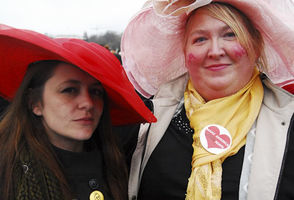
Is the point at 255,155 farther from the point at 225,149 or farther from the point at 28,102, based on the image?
the point at 28,102

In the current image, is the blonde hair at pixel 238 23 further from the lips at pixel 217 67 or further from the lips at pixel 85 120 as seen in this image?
the lips at pixel 85 120

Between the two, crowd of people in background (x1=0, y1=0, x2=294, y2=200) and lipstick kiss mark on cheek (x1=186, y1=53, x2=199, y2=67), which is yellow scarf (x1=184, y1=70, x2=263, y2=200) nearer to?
crowd of people in background (x1=0, y1=0, x2=294, y2=200)

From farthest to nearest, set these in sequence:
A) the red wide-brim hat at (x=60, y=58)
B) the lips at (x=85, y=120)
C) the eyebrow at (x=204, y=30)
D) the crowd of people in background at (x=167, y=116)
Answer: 1. the eyebrow at (x=204, y=30)
2. the lips at (x=85, y=120)
3. the crowd of people in background at (x=167, y=116)
4. the red wide-brim hat at (x=60, y=58)

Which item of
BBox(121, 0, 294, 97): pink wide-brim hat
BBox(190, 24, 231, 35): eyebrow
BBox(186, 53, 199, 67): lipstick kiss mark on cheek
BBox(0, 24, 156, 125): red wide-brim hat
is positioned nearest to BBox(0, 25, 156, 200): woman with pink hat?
BBox(0, 24, 156, 125): red wide-brim hat

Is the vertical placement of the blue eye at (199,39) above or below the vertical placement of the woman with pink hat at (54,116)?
above

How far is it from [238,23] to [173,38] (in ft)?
1.82

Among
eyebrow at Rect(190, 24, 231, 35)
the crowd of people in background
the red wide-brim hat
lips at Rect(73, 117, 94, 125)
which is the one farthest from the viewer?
eyebrow at Rect(190, 24, 231, 35)

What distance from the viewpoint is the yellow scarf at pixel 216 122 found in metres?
1.42

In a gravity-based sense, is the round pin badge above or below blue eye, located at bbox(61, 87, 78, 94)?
below

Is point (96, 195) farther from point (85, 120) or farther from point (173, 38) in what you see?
point (173, 38)

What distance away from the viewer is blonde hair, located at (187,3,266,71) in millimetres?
1557

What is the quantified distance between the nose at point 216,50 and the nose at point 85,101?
0.68 m

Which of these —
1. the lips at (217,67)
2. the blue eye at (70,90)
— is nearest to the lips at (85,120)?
the blue eye at (70,90)

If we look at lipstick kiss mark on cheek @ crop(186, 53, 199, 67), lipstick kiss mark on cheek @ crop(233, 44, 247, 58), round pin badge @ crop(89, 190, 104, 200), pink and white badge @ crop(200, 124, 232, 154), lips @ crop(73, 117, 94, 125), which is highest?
lipstick kiss mark on cheek @ crop(233, 44, 247, 58)
